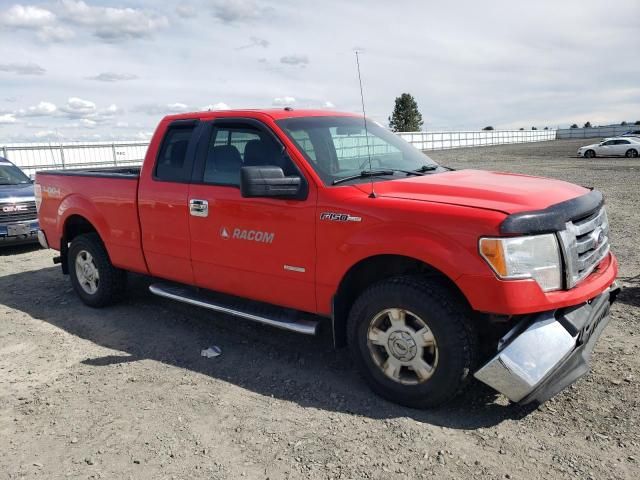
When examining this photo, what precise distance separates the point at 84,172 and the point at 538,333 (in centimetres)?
497

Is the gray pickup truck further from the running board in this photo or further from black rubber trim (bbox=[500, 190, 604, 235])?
black rubber trim (bbox=[500, 190, 604, 235])

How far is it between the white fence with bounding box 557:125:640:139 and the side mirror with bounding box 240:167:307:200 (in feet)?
268

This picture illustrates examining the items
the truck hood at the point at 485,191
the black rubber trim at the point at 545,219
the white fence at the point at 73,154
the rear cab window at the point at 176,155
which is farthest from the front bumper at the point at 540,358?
the white fence at the point at 73,154

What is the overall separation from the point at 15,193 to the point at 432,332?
8.59 m

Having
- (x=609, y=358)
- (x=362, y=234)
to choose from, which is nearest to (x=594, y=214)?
(x=609, y=358)

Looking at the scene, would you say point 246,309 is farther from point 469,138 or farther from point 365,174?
point 469,138

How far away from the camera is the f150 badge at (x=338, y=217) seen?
3.74 metres

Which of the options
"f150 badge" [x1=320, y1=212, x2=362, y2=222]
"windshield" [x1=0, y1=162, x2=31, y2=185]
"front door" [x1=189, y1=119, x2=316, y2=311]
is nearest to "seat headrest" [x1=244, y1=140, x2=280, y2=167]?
"front door" [x1=189, y1=119, x2=316, y2=311]

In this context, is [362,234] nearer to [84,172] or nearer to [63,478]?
[63,478]

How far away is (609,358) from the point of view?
430 centimetres

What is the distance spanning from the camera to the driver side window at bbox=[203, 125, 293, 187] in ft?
14.3

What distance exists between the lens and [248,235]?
14.2ft

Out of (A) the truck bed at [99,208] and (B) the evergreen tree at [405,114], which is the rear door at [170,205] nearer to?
(A) the truck bed at [99,208]

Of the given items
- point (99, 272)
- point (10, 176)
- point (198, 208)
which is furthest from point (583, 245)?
point (10, 176)
